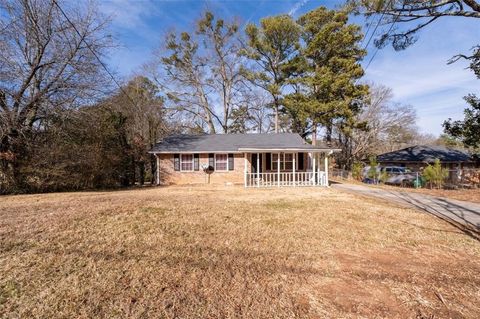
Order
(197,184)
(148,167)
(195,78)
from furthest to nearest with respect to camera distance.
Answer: (195,78) < (148,167) < (197,184)

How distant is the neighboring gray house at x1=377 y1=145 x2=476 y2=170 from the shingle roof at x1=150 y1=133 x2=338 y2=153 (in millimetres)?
12975

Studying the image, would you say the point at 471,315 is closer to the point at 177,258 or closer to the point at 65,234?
the point at 177,258

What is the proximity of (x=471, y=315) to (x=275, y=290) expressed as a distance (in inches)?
81.9

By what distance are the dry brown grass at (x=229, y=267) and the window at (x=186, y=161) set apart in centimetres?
1047

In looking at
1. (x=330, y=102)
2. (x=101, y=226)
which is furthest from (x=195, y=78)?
(x=101, y=226)

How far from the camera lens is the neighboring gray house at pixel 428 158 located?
2228 centimetres

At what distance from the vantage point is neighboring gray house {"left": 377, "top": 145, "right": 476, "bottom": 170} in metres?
22.3

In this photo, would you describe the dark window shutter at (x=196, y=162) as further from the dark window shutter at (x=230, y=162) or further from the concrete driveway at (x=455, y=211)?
the concrete driveway at (x=455, y=211)

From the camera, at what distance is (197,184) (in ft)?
52.4

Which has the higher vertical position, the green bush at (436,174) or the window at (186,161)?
the window at (186,161)

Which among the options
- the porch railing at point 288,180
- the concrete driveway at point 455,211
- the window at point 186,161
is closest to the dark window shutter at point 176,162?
the window at point 186,161

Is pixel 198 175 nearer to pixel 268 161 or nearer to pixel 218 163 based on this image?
pixel 218 163

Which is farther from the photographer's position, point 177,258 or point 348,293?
point 177,258

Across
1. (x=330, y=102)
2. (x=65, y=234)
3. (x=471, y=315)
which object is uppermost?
(x=330, y=102)
